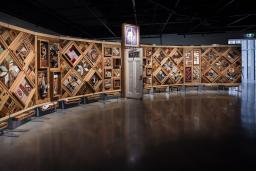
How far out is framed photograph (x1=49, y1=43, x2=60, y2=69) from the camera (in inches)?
289

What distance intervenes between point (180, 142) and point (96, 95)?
5450mm

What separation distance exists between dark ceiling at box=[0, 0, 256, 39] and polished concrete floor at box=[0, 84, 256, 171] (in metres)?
3.57

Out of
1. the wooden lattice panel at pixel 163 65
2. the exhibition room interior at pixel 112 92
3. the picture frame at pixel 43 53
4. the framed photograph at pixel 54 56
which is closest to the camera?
the exhibition room interior at pixel 112 92

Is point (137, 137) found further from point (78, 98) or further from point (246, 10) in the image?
point (246, 10)

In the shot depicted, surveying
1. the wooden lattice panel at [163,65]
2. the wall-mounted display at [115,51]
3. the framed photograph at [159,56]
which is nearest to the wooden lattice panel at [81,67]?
the wall-mounted display at [115,51]

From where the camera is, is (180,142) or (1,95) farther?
(1,95)

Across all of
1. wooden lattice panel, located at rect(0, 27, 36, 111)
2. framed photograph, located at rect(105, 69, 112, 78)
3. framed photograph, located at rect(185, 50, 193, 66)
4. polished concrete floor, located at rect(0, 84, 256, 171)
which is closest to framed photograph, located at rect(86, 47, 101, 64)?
framed photograph, located at rect(105, 69, 112, 78)

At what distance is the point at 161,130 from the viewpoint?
541cm

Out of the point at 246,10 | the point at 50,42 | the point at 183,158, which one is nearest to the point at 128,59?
the point at 50,42

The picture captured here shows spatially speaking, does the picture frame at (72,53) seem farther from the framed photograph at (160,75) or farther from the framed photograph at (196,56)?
the framed photograph at (196,56)

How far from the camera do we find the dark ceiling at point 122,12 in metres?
8.63

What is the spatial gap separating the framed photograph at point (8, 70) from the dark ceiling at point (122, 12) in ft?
6.29

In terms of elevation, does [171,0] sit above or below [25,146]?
above

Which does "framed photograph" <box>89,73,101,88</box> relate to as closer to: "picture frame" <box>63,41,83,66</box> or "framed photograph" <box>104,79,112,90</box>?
"framed photograph" <box>104,79,112,90</box>
